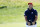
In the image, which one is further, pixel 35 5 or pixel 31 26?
pixel 35 5

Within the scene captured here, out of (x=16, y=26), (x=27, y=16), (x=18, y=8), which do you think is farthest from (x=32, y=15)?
(x=18, y=8)

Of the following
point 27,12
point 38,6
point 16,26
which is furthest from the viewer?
point 38,6

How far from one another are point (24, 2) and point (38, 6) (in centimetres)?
115

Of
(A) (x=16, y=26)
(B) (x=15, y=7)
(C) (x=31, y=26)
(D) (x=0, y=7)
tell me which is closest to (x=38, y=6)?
(B) (x=15, y=7)

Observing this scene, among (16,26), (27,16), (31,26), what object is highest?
(27,16)

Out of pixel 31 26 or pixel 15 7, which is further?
pixel 15 7

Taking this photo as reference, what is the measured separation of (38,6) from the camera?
8.82 metres

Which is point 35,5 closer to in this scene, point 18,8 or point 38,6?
point 38,6

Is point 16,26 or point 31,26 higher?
point 31,26

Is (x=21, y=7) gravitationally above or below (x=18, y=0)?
below

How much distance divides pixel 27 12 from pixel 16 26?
2.13 meters

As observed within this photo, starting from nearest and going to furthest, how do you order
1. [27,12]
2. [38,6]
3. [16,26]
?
[27,12] → [16,26] → [38,6]

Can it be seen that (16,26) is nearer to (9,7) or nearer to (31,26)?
(31,26)

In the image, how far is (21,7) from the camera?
9.02 m
